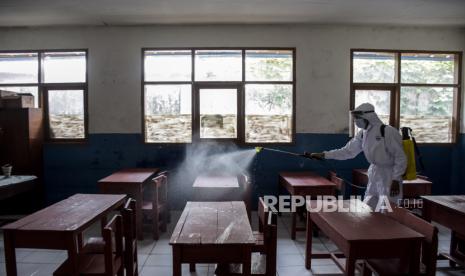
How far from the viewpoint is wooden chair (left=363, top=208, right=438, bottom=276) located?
1950 millimetres

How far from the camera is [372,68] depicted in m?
4.92

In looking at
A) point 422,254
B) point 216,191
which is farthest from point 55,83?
point 422,254

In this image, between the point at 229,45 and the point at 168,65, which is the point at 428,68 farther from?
the point at 168,65

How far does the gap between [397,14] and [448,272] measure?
11.6 ft

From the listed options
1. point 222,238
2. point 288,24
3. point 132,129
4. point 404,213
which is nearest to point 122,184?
point 132,129

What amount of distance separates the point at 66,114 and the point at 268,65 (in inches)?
139

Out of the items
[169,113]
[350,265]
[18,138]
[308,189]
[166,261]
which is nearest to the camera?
[350,265]

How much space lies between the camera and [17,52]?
495 centimetres

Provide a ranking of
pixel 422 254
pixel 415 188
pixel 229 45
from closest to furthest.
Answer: pixel 422 254
pixel 415 188
pixel 229 45

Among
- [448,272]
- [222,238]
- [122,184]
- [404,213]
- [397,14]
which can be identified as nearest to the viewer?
[222,238]

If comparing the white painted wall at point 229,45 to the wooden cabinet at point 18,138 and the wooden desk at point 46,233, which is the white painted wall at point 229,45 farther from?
the wooden desk at point 46,233

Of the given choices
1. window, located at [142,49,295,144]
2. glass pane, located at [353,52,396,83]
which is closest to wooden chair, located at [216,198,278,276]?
window, located at [142,49,295,144]

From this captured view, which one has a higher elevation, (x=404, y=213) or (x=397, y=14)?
(x=397, y=14)

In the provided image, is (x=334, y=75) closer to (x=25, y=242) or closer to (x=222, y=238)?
(x=222, y=238)
